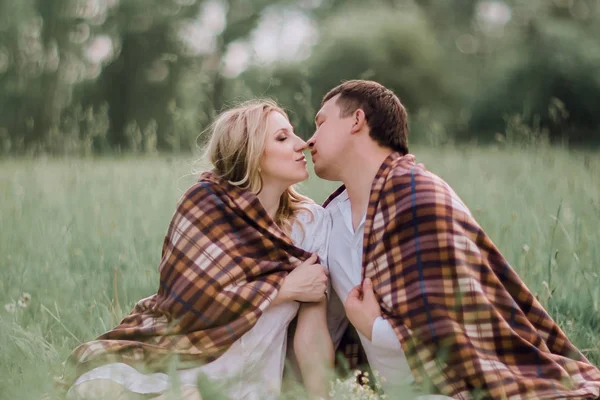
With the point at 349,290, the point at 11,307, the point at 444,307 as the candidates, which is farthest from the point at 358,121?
the point at 11,307

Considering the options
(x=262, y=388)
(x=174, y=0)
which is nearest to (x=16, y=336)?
(x=262, y=388)

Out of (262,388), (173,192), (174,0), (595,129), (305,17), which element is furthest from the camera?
(305,17)

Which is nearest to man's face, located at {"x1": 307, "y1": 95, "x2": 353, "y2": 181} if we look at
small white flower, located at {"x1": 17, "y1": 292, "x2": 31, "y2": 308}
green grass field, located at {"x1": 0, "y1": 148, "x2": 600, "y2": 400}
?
green grass field, located at {"x1": 0, "y1": 148, "x2": 600, "y2": 400}

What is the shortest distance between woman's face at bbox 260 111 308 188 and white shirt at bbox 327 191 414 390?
0.77 ft

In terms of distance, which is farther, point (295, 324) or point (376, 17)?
point (376, 17)

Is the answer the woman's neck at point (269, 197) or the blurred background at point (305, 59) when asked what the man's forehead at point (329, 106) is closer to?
the woman's neck at point (269, 197)

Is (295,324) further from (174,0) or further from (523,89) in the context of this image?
(174,0)

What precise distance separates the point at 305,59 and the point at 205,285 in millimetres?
10015

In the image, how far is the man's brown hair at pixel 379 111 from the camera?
2611mm

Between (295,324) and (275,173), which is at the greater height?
(275,173)

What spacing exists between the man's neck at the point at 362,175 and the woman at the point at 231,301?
0.18 meters

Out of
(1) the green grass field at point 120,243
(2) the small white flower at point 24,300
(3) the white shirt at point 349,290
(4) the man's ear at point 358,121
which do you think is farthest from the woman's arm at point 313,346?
(2) the small white flower at point 24,300

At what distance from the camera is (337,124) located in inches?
104

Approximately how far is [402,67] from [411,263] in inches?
468
